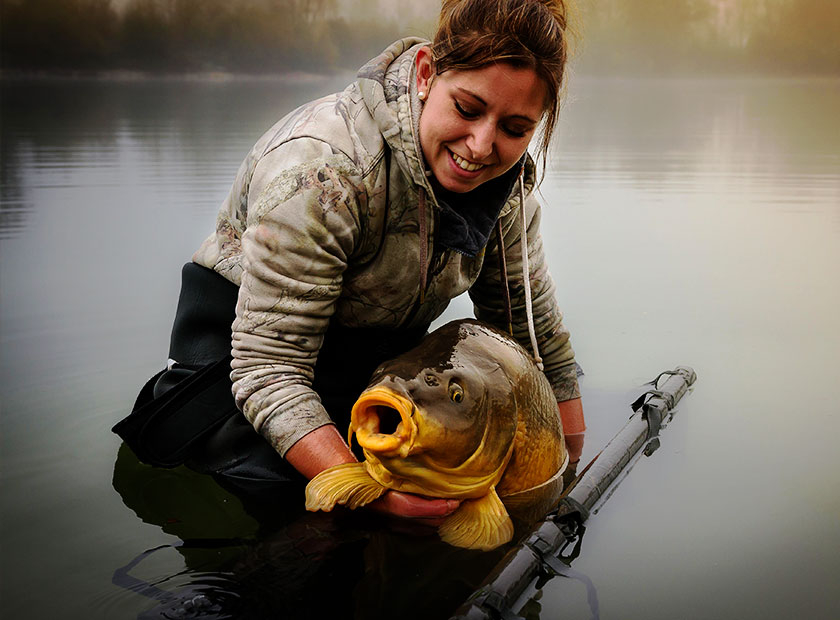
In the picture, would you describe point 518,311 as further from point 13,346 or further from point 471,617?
point 13,346

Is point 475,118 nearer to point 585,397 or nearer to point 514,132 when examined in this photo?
point 514,132

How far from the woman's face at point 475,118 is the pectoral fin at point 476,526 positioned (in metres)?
0.73

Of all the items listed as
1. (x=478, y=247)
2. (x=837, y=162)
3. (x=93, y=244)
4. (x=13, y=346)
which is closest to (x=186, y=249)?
(x=93, y=244)

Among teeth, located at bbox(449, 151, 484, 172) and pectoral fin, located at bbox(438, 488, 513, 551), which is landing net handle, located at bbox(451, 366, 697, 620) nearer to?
pectoral fin, located at bbox(438, 488, 513, 551)

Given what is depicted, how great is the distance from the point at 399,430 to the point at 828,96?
42.3 feet

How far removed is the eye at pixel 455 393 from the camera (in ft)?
6.34

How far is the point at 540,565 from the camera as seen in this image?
6.34 ft

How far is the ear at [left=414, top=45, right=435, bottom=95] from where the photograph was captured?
2.08m

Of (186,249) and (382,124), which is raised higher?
(382,124)

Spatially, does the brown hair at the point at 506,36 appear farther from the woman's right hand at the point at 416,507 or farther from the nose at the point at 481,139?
the woman's right hand at the point at 416,507

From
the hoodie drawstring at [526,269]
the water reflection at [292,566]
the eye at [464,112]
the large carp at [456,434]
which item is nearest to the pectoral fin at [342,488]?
the large carp at [456,434]

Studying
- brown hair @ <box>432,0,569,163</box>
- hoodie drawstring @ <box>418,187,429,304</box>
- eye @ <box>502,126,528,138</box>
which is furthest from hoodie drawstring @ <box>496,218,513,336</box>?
brown hair @ <box>432,0,569,163</box>

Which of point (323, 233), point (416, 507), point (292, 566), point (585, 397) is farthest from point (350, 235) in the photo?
point (585, 397)

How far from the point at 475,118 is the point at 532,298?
89cm
